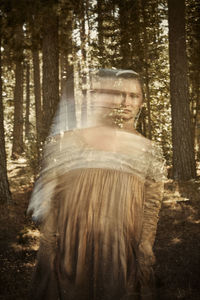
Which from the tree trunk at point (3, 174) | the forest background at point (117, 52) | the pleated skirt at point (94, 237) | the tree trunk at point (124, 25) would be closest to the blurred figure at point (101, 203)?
the pleated skirt at point (94, 237)

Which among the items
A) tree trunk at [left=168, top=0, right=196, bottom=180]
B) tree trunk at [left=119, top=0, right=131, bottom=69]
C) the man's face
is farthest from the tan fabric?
tree trunk at [left=168, top=0, right=196, bottom=180]

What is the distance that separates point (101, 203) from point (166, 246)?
416cm

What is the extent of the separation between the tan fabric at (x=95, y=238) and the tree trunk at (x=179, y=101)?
694cm

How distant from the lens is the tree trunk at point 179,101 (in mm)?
9008

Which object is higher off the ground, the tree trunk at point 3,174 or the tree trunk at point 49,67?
the tree trunk at point 49,67

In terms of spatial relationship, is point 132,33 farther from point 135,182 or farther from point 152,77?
point 135,182

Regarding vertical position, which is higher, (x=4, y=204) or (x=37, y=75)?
(x=37, y=75)

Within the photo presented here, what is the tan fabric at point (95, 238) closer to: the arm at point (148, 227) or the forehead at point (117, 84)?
the arm at point (148, 227)

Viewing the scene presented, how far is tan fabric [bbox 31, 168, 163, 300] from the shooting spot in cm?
244

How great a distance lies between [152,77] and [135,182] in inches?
174

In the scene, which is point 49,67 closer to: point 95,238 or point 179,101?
point 179,101

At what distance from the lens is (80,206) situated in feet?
8.04

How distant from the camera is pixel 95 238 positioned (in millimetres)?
2451

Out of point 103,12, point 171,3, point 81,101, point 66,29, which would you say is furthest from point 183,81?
point 81,101
